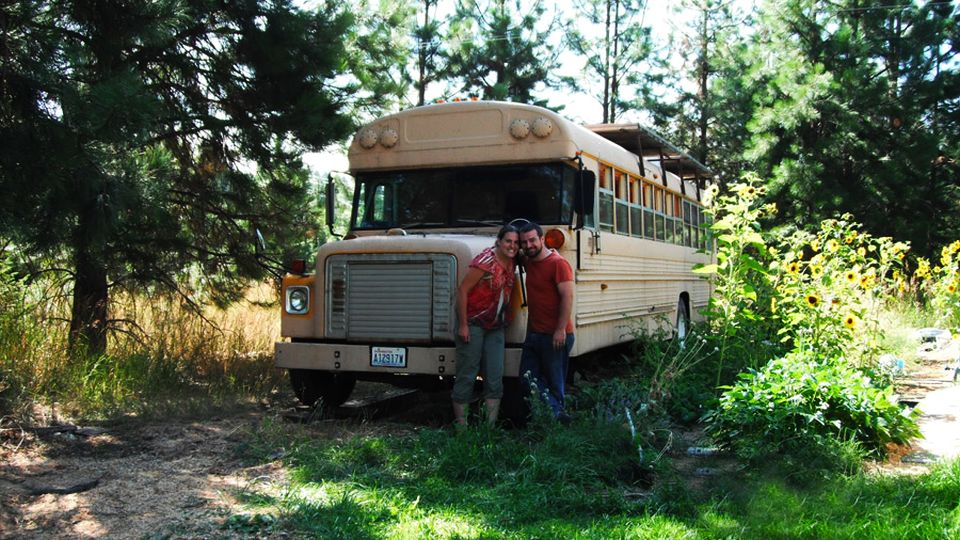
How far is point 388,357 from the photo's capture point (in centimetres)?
728

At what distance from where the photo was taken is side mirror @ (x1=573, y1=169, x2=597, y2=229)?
305 inches

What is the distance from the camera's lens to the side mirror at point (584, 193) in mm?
7734

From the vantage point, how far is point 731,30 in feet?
93.1

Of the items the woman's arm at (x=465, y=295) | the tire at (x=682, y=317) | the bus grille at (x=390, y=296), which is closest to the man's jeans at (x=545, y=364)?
the woman's arm at (x=465, y=295)

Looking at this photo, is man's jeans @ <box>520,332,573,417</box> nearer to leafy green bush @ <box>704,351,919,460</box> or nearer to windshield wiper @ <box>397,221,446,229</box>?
leafy green bush @ <box>704,351,919,460</box>

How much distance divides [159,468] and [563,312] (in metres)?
3.12

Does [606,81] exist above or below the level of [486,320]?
above

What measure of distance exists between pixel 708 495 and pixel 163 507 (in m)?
3.11

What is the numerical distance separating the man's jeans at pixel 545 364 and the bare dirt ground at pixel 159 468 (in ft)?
3.36

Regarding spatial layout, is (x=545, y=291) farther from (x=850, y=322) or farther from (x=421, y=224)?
(x=850, y=322)

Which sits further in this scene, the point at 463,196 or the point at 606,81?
the point at 606,81

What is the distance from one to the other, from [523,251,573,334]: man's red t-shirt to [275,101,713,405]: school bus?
0.25 meters

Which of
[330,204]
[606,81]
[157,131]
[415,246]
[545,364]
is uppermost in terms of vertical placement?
[606,81]

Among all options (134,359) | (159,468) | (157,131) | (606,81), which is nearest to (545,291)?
(159,468)
